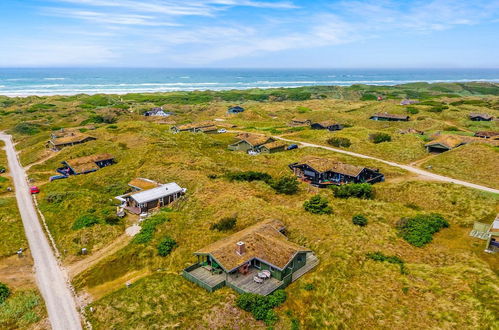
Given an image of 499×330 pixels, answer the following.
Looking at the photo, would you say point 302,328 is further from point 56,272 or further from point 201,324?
point 56,272

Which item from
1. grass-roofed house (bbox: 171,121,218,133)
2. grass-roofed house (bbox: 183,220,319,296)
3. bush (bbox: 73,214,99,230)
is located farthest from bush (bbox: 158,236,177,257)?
grass-roofed house (bbox: 171,121,218,133)

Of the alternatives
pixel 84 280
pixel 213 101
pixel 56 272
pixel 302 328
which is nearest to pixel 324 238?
pixel 302 328

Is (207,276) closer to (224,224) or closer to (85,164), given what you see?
(224,224)

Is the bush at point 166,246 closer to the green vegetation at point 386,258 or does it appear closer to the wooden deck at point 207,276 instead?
the wooden deck at point 207,276

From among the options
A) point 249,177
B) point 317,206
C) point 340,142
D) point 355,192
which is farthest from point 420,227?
point 340,142

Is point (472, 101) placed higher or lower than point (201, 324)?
higher

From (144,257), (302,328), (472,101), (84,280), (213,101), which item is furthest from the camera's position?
(213,101)

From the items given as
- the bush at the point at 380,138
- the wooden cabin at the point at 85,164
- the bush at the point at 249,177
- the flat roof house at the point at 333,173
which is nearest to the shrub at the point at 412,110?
the bush at the point at 380,138
